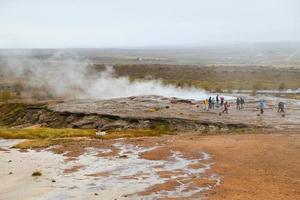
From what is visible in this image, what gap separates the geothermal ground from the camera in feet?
82.9

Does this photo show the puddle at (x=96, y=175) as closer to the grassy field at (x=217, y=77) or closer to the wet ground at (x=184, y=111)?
the wet ground at (x=184, y=111)

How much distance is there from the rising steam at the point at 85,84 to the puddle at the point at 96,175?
137ft

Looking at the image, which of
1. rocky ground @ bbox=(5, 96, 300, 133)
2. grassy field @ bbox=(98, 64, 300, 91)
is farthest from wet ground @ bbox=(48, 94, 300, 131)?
grassy field @ bbox=(98, 64, 300, 91)

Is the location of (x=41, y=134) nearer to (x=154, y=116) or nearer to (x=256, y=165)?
(x=154, y=116)

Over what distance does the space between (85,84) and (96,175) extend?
231 feet

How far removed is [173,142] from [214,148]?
459cm

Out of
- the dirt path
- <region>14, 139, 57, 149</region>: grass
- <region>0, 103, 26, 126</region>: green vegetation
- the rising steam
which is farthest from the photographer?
the rising steam

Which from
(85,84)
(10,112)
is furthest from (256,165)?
(85,84)

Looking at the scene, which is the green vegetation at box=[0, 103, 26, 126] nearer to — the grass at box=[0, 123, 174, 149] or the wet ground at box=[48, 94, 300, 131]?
the wet ground at box=[48, 94, 300, 131]

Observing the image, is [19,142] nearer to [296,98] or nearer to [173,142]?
[173,142]

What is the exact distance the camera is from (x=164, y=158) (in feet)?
109

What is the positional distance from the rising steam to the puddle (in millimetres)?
41612

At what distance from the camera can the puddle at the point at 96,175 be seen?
24.9 metres

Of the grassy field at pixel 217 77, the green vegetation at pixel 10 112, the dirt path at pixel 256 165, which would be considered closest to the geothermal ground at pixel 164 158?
the dirt path at pixel 256 165
